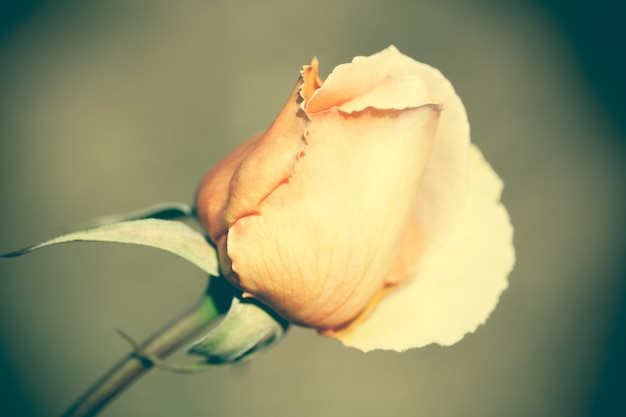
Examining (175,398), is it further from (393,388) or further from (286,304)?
(286,304)

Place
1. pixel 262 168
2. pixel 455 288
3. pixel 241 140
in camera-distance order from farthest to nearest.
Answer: pixel 241 140 < pixel 455 288 < pixel 262 168

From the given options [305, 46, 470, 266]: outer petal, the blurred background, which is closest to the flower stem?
[305, 46, 470, 266]: outer petal

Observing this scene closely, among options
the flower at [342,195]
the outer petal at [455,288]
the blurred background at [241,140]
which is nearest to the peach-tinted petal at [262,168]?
the flower at [342,195]

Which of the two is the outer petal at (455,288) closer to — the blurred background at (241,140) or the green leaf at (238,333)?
the green leaf at (238,333)

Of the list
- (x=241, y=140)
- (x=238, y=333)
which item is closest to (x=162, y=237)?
(x=238, y=333)

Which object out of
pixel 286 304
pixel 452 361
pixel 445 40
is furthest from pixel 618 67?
pixel 286 304

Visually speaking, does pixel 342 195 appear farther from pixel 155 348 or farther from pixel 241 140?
pixel 241 140
